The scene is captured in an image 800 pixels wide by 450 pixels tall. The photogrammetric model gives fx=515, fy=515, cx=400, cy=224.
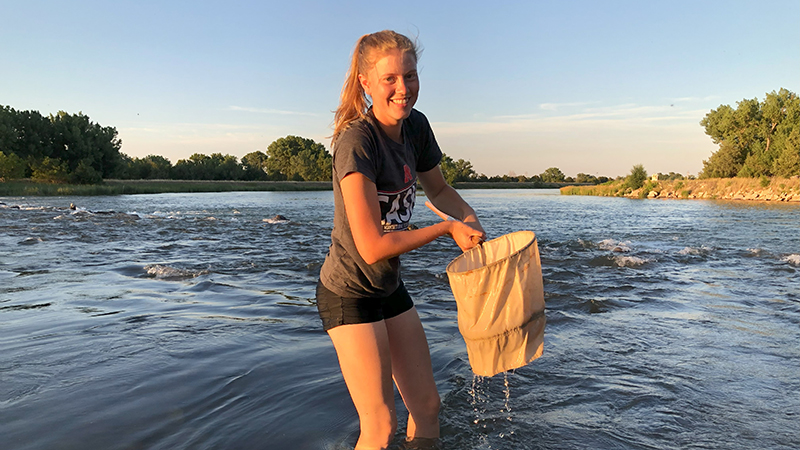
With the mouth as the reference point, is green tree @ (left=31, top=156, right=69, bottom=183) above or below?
above

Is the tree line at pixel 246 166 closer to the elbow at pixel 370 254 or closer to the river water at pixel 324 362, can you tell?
the river water at pixel 324 362

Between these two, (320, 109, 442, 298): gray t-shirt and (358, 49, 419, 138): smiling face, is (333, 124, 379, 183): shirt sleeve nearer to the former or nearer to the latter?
(320, 109, 442, 298): gray t-shirt

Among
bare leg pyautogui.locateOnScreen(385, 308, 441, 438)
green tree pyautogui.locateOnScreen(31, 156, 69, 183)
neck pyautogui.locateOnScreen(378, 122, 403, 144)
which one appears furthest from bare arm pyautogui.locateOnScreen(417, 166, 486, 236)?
green tree pyautogui.locateOnScreen(31, 156, 69, 183)

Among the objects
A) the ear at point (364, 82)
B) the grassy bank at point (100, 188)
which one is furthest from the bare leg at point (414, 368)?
the grassy bank at point (100, 188)

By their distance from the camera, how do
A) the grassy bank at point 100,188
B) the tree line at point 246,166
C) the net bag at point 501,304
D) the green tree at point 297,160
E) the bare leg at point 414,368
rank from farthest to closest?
the green tree at point 297,160 < the tree line at point 246,166 < the grassy bank at point 100,188 < the bare leg at point 414,368 < the net bag at point 501,304

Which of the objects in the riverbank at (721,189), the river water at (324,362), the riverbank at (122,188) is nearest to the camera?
the river water at (324,362)

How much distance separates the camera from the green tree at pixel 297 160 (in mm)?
126562

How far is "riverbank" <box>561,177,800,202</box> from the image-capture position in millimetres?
39469

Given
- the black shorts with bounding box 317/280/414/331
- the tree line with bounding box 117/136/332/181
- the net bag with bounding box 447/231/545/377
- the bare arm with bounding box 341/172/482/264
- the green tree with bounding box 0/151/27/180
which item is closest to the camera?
the bare arm with bounding box 341/172/482/264

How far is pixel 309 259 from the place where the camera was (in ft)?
36.2

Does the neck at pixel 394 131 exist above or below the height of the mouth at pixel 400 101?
below

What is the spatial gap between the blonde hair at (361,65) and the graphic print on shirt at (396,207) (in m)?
0.38

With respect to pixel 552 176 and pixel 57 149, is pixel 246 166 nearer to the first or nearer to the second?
pixel 57 149

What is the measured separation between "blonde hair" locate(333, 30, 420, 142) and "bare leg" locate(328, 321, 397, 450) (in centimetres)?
95
